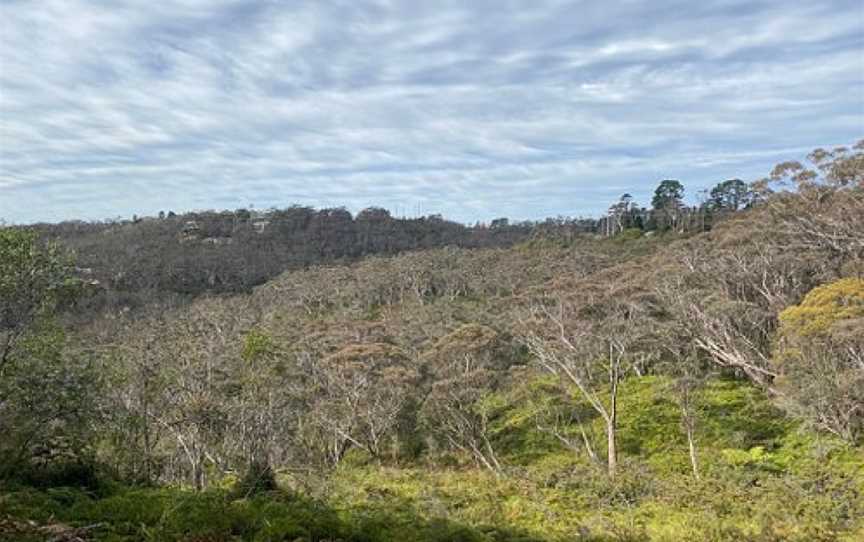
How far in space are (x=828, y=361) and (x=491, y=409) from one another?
13650mm

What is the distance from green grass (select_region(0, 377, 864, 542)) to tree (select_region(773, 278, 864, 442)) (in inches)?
41.0

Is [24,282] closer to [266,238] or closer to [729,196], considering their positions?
[729,196]

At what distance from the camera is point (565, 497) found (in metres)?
17.7

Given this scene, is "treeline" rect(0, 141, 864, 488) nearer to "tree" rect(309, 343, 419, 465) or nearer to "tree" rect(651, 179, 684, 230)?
"tree" rect(309, 343, 419, 465)

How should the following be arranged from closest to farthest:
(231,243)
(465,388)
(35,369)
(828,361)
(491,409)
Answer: (35,369), (828,361), (465,388), (491,409), (231,243)

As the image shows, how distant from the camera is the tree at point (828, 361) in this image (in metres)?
19.2

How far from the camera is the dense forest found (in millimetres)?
10320

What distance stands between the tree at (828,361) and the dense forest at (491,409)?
0.23ft

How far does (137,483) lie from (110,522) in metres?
4.48

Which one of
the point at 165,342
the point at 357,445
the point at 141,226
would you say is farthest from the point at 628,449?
the point at 141,226

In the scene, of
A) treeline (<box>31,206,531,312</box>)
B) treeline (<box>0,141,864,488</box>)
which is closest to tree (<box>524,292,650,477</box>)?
treeline (<box>0,141,864,488</box>)

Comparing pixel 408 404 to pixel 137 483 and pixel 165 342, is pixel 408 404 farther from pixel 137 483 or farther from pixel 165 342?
pixel 165 342

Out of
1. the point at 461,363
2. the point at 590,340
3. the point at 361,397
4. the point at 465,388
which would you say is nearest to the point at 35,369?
the point at 465,388

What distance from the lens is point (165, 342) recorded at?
41.5 m
